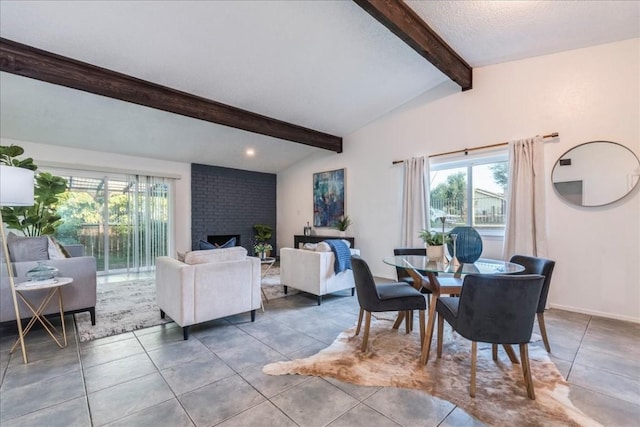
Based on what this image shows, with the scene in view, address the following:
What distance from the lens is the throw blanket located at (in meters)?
3.96

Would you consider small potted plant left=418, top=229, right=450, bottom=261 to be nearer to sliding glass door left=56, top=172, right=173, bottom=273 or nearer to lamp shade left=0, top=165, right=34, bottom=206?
lamp shade left=0, top=165, right=34, bottom=206

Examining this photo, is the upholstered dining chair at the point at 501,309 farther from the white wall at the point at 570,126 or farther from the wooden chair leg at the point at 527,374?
the white wall at the point at 570,126

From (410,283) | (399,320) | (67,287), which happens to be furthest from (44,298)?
(410,283)

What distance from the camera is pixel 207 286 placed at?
2.85 m

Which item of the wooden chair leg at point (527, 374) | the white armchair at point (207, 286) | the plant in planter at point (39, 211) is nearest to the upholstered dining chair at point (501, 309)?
the wooden chair leg at point (527, 374)

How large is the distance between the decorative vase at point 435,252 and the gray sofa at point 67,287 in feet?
10.9

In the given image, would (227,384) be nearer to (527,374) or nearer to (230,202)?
(527,374)

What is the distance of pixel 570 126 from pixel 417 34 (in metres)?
2.18

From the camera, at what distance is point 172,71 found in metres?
3.53

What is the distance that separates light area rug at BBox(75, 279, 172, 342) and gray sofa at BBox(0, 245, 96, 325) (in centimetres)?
18

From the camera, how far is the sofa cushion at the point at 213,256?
2859 mm

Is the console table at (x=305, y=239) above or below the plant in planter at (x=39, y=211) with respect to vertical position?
below

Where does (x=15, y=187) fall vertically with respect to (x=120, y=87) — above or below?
below

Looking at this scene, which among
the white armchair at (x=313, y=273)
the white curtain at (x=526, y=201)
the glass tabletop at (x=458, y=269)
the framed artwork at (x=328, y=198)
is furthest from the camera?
the framed artwork at (x=328, y=198)
